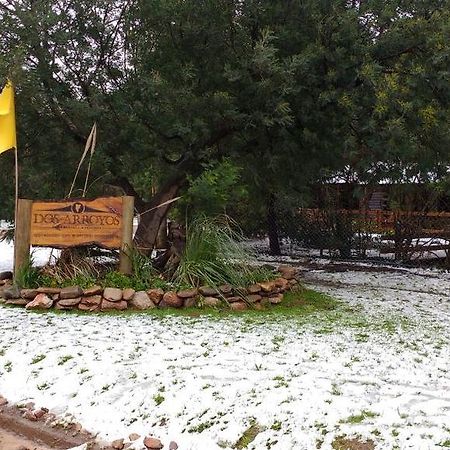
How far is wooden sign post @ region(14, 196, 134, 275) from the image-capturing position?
7805 mm

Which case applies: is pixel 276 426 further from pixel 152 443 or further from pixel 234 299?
pixel 234 299

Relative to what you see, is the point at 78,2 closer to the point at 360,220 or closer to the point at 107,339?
the point at 107,339

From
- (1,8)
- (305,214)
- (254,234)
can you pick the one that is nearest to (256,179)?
(1,8)

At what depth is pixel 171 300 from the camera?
284 inches

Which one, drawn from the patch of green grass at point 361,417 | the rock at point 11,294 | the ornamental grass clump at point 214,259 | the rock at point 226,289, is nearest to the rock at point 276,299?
the ornamental grass clump at point 214,259

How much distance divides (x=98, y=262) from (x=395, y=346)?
4.77 metres

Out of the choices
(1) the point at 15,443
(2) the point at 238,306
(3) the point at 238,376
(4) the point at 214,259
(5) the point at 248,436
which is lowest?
(1) the point at 15,443

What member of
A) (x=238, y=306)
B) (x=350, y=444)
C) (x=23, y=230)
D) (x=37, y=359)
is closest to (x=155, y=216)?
(x=23, y=230)

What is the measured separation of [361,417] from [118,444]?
1663 mm

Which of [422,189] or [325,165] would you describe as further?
[422,189]

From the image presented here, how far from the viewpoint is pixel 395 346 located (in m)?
5.56

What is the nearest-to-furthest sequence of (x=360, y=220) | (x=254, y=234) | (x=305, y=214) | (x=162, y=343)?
(x=162, y=343) < (x=360, y=220) < (x=305, y=214) < (x=254, y=234)

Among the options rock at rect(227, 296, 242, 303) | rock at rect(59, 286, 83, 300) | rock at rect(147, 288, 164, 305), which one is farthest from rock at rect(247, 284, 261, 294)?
rock at rect(59, 286, 83, 300)

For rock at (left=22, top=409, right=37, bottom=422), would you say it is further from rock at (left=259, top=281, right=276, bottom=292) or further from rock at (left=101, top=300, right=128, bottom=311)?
rock at (left=259, top=281, right=276, bottom=292)
